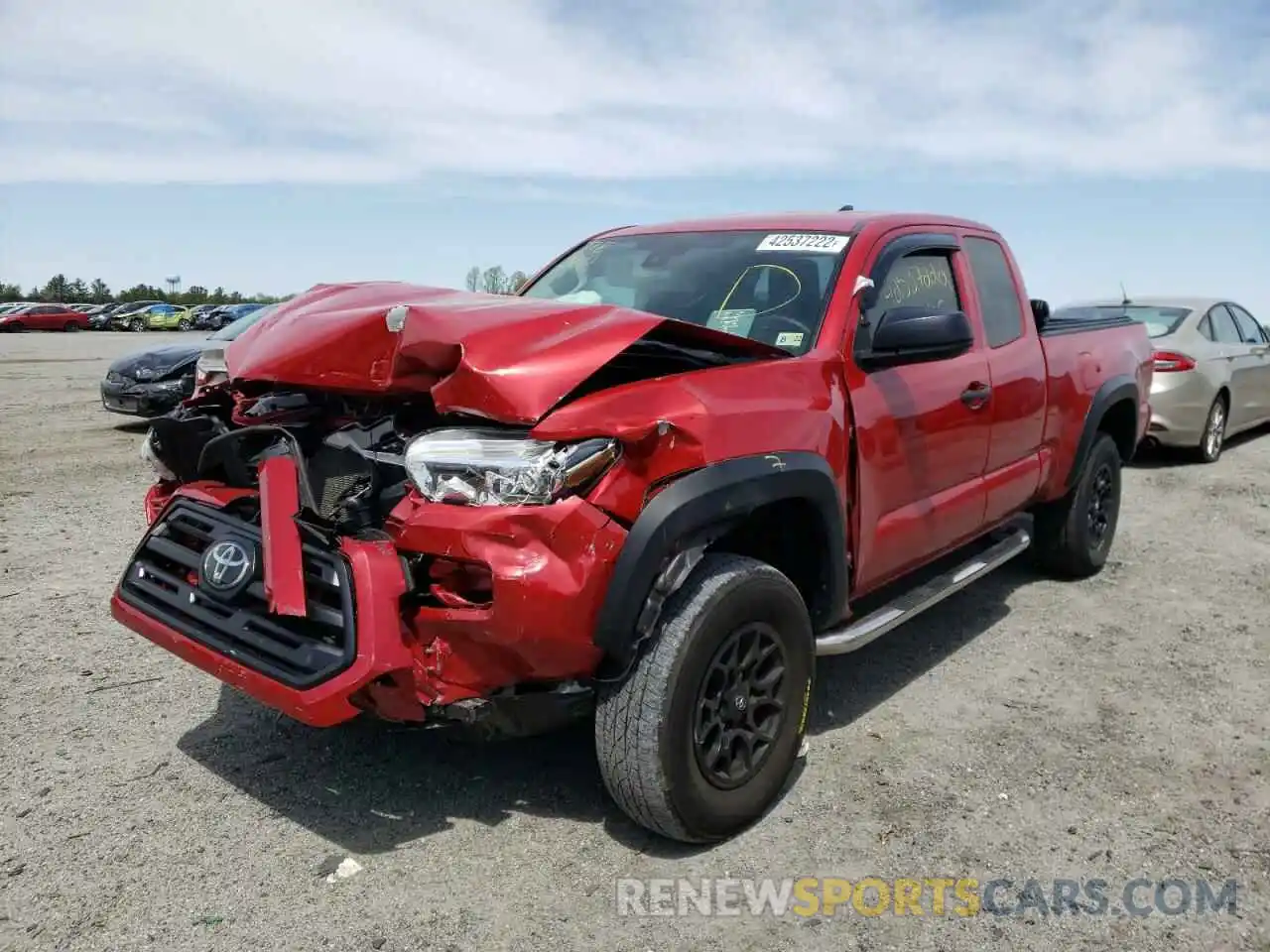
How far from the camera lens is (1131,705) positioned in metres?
4.09

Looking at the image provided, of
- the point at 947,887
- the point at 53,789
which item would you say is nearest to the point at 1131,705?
the point at 947,887

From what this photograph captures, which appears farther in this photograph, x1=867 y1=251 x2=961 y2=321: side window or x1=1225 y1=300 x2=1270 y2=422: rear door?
x1=1225 y1=300 x2=1270 y2=422: rear door

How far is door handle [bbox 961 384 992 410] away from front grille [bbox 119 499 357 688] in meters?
2.62

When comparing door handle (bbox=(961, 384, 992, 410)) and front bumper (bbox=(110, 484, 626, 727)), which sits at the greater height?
door handle (bbox=(961, 384, 992, 410))

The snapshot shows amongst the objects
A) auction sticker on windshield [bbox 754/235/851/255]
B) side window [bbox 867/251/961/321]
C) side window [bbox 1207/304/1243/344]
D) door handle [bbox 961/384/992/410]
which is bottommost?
door handle [bbox 961/384/992/410]

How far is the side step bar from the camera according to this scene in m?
3.38

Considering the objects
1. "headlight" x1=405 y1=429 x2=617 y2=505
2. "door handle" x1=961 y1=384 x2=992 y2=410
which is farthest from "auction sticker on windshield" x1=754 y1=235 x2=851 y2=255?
"headlight" x1=405 y1=429 x2=617 y2=505

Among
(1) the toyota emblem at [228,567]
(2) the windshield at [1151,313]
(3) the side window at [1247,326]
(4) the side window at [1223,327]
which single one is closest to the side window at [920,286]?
(1) the toyota emblem at [228,567]

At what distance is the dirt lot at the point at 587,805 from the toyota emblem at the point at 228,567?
800mm

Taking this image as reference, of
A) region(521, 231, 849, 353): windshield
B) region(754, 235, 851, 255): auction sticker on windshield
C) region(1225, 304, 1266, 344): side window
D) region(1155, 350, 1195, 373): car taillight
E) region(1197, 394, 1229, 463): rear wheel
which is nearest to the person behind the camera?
region(521, 231, 849, 353): windshield

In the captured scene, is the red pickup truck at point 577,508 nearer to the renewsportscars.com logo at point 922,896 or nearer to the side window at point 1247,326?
the renewsportscars.com logo at point 922,896

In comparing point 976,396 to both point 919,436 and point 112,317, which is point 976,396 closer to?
point 919,436

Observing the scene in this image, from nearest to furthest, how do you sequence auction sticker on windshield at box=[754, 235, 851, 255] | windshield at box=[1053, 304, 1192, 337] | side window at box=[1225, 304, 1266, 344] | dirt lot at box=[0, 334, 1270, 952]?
1. dirt lot at box=[0, 334, 1270, 952]
2. auction sticker on windshield at box=[754, 235, 851, 255]
3. windshield at box=[1053, 304, 1192, 337]
4. side window at box=[1225, 304, 1266, 344]

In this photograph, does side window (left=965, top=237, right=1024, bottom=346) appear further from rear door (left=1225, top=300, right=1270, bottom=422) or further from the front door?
rear door (left=1225, top=300, right=1270, bottom=422)
